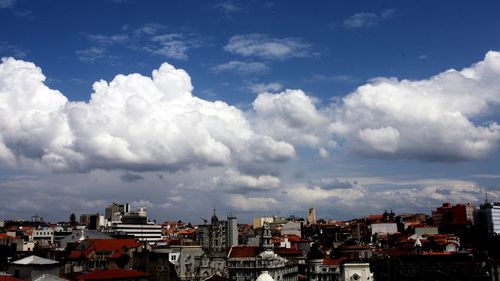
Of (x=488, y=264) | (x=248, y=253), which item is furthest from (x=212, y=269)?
(x=488, y=264)

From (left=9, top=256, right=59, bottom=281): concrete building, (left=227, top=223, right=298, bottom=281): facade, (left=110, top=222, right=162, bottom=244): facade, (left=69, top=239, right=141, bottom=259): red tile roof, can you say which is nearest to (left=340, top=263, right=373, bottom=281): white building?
(left=227, top=223, right=298, bottom=281): facade

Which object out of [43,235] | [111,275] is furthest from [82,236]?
[111,275]

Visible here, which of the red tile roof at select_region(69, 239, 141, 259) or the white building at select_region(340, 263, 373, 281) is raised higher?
the red tile roof at select_region(69, 239, 141, 259)

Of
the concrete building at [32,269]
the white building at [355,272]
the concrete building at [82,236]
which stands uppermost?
the concrete building at [82,236]

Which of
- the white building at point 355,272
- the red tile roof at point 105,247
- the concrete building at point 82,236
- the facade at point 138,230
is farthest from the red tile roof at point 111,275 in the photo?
the facade at point 138,230

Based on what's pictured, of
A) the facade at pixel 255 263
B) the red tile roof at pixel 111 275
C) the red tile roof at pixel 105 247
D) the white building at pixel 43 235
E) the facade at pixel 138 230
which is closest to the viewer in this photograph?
the red tile roof at pixel 111 275

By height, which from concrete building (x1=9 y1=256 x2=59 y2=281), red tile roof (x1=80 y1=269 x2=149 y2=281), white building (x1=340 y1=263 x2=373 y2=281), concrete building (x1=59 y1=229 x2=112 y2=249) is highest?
concrete building (x1=59 y1=229 x2=112 y2=249)

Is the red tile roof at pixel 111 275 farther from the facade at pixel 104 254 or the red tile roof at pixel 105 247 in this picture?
the red tile roof at pixel 105 247

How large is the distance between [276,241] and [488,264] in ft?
236

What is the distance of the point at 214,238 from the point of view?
127m

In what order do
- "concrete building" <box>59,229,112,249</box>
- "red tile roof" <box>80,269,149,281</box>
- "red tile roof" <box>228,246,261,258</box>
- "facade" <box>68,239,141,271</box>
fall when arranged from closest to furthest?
"red tile roof" <box>80,269,149,281</box> < "facade" <box>68,239,141,271</box> < "red tile roof" <box>228,246,261,258</box> < "concrete building" <box>59,229,112,249</box>

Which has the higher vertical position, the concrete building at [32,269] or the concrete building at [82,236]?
the concrete building at [82,236]

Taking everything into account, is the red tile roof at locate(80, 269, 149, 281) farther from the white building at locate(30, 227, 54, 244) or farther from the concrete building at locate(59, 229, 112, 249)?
the white building at locate(30, 227, 54, 244)

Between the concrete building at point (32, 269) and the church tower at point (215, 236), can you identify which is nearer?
the concrete building at point (32, 269)
